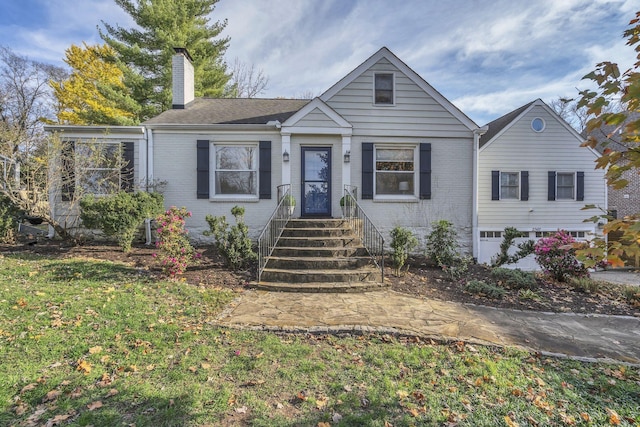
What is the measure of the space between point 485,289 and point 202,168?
7.77m

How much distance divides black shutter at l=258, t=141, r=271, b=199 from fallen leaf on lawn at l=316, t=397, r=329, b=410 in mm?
6767

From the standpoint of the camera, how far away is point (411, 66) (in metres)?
8.82

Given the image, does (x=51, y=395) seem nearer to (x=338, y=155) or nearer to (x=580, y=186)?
(x=338, y=155)

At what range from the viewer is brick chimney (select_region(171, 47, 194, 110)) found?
9.79 meters

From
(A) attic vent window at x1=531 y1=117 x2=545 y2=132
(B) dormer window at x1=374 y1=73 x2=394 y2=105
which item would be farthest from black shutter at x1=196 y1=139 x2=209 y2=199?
(A) attic vent window at x1=531 y1=117 x2=545 y2=132

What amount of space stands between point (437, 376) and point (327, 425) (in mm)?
1303

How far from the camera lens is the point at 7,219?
7.95 metres

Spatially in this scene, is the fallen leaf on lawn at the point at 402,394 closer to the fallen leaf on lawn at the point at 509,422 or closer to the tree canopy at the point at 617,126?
the fallen leaf on lawn at the point at 509,422

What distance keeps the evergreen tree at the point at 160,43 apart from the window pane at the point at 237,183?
34.3 feet

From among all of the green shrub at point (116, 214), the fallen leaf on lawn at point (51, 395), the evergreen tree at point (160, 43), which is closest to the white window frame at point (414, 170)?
the green shrub at point (116, 214)

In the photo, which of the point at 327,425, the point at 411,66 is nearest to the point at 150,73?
the point at 411,66

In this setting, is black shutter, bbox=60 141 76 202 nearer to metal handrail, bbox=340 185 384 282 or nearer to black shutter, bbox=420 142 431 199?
metal handrail, bbox=340 185 384 282

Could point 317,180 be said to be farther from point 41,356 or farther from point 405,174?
point 41,356

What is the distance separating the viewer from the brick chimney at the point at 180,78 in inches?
385
